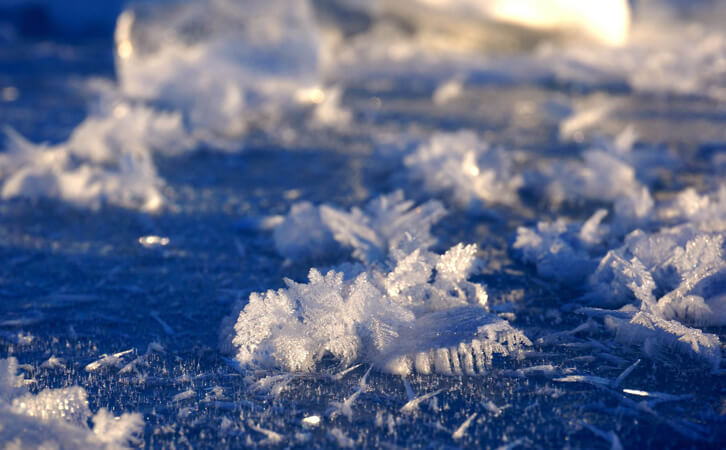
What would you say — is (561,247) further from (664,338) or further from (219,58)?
(219,58)

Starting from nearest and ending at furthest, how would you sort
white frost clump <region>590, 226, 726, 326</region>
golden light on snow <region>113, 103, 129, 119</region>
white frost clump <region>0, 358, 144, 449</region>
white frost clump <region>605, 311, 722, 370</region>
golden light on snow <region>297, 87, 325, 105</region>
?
white frost clump <region>0, 358, 144, 449</region> → white frost clump <region>605, 311, 722, 370</region> → white frost clump <region>590, 226, 726, 326</region> → golden light on snow <region>113, 103, 129, 119</region> → golden light on snow <region>297, 87, 325, 105</region>

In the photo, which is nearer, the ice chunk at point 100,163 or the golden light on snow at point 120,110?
the ice chunk at point 100,163

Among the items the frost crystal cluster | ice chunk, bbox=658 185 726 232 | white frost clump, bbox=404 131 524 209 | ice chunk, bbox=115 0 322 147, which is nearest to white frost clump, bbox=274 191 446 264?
the frost crystal cluster

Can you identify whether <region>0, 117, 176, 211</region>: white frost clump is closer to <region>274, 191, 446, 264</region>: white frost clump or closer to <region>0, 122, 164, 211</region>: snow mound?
<region>0, 122, 164, 211</region>: snow mound

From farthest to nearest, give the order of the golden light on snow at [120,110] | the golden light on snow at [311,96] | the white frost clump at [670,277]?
the golden light on snow at [311,96] → the golden light on snow at [120,110] → the white frost clump at [670,277]

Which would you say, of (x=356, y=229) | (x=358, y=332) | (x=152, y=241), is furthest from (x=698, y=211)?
(x=152, y=241)

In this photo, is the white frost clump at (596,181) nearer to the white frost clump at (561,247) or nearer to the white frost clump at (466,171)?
the white frost clump at (466,171)

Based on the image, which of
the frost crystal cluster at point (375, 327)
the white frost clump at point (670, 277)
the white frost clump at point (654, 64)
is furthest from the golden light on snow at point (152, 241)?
the white frost clump at point (654, 64)
